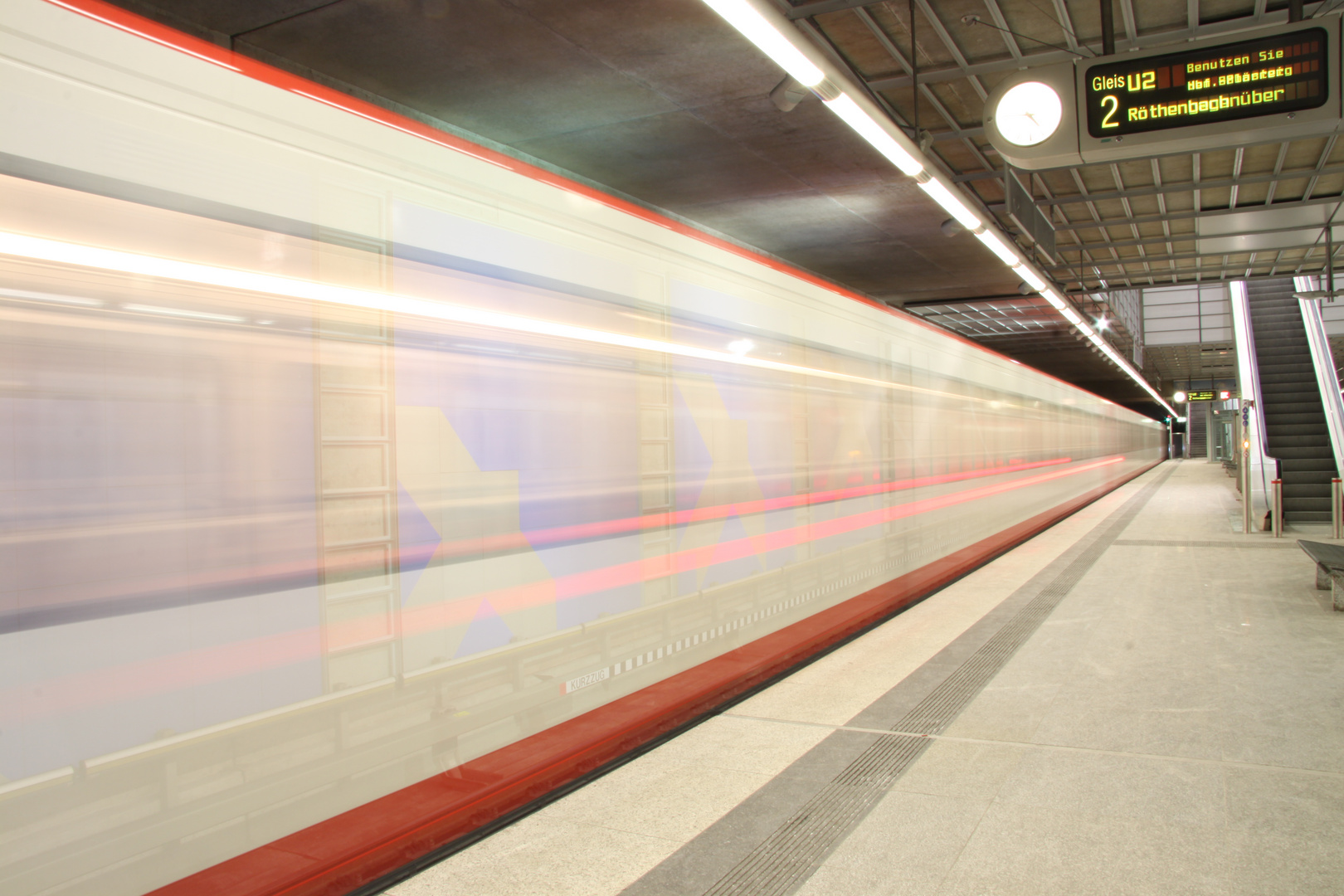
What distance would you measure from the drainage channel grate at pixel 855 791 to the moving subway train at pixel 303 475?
0.86 metres

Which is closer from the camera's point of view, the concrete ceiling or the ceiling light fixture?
the ceiling light fixture

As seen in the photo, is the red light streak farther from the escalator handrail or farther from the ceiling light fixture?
the escalator handrail

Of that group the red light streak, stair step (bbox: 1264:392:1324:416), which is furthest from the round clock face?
stair step (bbox: 1264:392:1324:416)

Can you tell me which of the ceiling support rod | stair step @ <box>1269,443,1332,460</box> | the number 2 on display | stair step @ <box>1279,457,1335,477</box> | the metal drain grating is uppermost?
the ceiling support rod

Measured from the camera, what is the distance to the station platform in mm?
2785

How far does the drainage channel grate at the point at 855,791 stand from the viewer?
2.81 m

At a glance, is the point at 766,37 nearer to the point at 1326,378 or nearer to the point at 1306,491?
the point at 1306,491

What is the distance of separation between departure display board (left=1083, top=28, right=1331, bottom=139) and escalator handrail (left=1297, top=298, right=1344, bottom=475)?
1246 centimetres

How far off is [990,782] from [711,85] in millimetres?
6362

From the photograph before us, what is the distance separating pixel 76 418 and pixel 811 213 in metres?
10.9

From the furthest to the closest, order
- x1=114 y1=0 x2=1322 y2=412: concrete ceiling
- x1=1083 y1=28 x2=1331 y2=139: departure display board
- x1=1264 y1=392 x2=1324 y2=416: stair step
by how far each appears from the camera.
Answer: x1=1264 y1=392 x2=1324 y2=416: stair step → x1=114 y1=0 x2=1322 y2=412: concrete ceiling → x1=1083 y1=28 x2=1331 y2=139: departure display board

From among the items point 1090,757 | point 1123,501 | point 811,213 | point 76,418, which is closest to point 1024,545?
point 811,213

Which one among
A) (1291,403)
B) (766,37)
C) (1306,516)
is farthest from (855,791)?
(1291,403)

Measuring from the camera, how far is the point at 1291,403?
16.7 m
